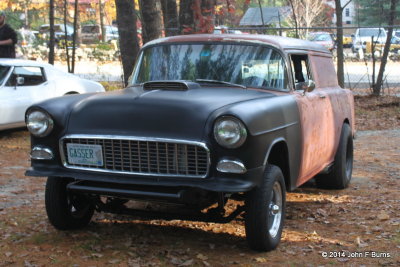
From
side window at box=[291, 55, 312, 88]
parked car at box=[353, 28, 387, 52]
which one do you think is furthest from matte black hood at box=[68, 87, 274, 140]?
parked car at box=[353, 28, 387, 52]

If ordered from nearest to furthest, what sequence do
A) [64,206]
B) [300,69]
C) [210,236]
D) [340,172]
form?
1. [64,206]
2. [210,236]
3. [300,69]
4. [340,172]

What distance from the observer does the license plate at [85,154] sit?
452 cm

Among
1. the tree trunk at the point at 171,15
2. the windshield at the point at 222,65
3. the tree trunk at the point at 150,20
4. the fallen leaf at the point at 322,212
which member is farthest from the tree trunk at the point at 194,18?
the fallen leaf at the point at 322,212

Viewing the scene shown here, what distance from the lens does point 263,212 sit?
4395mm

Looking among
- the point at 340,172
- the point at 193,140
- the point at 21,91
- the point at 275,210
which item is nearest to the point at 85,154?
the point at 193,140

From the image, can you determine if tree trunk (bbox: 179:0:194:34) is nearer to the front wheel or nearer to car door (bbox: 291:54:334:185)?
car door (bbox: 291:54:334:185)

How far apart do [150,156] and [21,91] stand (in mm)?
6988

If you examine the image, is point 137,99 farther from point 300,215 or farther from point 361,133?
point 361,133

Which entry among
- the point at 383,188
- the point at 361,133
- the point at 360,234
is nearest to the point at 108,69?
the point at 361,133

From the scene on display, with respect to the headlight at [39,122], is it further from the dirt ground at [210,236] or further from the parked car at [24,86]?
the parked car at [24,86]

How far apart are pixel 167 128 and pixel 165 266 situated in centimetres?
103

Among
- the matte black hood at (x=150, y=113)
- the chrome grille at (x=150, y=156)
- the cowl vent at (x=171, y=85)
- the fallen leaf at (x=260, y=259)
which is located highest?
the cowl vent at (x=171, y=85)

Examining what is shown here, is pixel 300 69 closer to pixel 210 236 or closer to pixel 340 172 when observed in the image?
pixel 340 172

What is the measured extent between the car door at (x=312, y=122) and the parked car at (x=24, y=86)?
17.1ft
